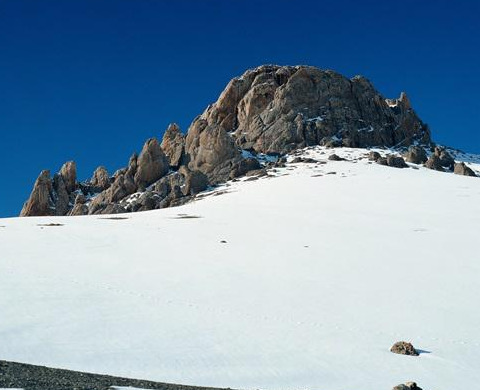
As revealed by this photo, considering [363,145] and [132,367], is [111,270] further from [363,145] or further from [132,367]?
[363,145]

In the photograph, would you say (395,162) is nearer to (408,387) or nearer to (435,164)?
(435,164)

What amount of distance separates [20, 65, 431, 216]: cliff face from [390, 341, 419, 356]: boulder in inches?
2059

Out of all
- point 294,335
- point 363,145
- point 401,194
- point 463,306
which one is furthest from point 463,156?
point 294,335

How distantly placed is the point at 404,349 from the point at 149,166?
75.6m

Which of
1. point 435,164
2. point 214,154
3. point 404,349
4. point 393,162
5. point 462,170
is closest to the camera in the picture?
point 404,349

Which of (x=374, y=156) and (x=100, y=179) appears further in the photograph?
(x=100, y=179)

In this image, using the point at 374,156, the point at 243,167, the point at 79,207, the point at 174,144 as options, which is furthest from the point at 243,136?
the point at 79,207

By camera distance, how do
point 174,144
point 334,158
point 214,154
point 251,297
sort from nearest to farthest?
1. point 251,297
2. point 334,158
3. point 214,154
4. point 174,144

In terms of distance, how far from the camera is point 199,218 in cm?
4581

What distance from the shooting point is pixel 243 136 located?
106812 mm

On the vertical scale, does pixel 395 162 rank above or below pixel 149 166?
above

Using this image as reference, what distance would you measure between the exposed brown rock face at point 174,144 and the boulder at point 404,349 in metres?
80.9

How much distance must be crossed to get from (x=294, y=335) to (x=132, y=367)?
6044 mm

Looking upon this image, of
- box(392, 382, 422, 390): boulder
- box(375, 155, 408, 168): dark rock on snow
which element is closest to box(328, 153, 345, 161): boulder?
box(375, 155, 408, 168): dark rock on snow
